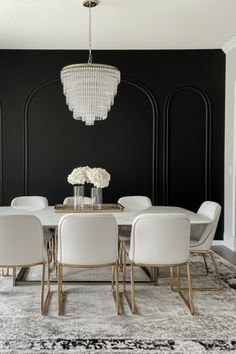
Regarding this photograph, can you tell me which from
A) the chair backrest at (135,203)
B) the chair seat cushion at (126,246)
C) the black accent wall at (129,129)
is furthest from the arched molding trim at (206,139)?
the chair seat cushion at (126,246)

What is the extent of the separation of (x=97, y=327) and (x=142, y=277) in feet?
4.49

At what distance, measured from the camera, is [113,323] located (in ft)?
8.70

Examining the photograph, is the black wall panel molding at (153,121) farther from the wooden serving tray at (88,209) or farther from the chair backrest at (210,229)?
the chair backrest at (210,229)

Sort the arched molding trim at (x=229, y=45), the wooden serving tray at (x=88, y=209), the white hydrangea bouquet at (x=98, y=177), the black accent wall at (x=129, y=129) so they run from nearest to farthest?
A: the wooden serving tray at (x=88, y=209)
the white hydrangea bouquet at (x=98, y=177)
the arched molding trim at (x=229, y=45)
the black accent wall at (x=129, y=129)

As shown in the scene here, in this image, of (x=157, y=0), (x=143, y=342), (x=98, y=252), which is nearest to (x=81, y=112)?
(x=157, y=0)

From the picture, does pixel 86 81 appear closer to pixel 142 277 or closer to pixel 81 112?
pixel 81 112

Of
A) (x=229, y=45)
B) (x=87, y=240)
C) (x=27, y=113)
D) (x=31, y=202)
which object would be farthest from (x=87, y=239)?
(x=229, y=45)

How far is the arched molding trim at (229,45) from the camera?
203 inches

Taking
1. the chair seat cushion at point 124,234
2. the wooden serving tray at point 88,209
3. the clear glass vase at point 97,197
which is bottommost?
the chair seat cushion at point 124,234

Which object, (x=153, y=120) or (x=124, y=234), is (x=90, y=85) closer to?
(x=124, y=234)

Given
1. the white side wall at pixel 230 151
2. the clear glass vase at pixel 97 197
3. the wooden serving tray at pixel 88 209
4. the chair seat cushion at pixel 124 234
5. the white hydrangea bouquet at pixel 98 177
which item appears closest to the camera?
the wooden serving tray at pixel 88 209

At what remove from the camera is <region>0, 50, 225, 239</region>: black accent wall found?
18.1 feet

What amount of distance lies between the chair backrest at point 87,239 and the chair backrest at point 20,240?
191 millimetres

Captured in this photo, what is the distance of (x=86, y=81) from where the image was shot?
370 centimetres
